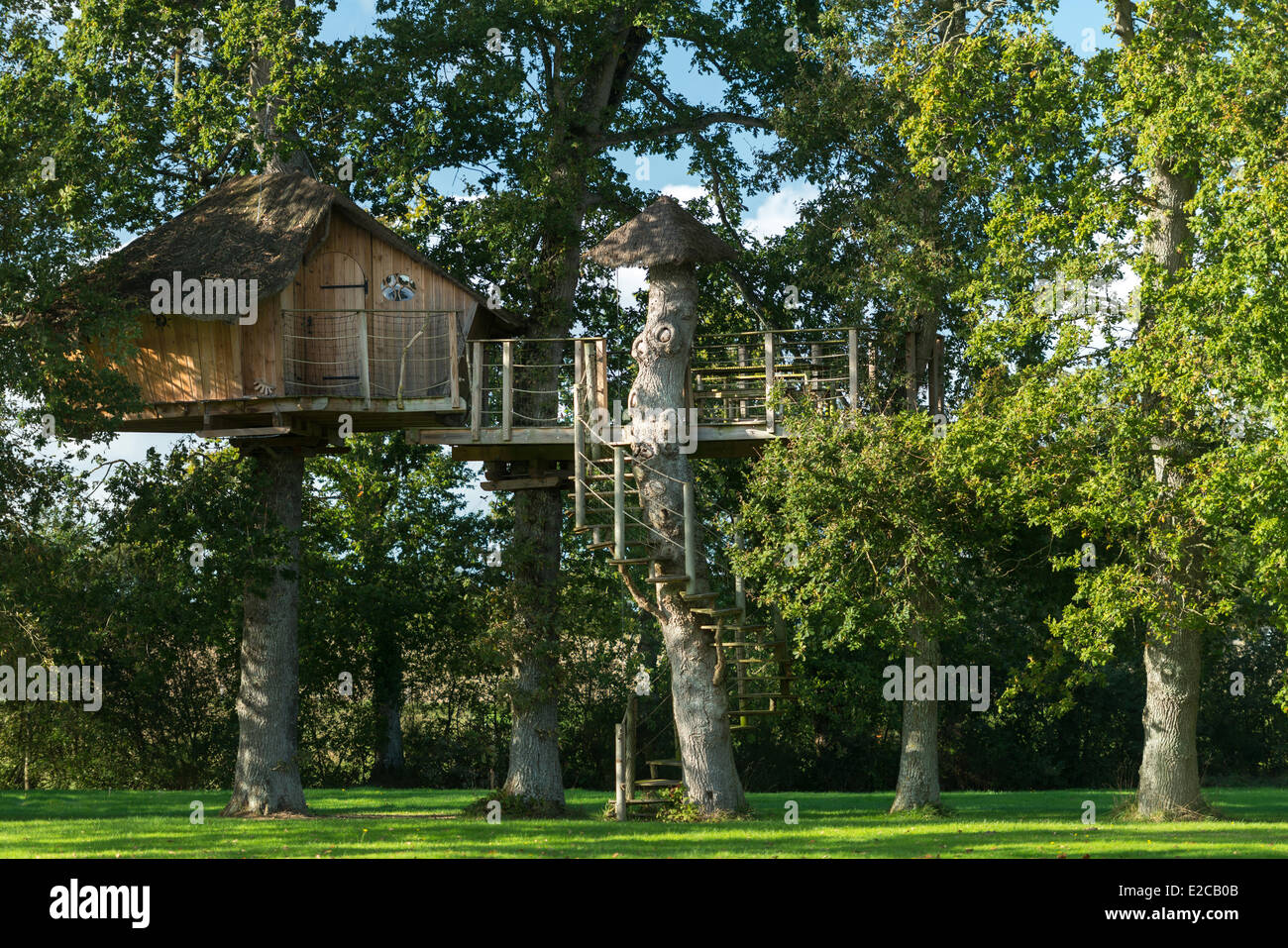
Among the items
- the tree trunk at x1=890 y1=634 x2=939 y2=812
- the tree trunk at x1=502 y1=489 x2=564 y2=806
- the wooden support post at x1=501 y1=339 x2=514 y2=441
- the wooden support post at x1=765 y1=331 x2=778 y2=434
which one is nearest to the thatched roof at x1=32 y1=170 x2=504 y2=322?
the wooden support post at x1=501 y1=339 x2=514 y2=441

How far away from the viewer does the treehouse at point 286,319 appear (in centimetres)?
2020

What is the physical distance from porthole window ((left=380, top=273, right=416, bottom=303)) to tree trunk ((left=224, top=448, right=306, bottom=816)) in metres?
3.01

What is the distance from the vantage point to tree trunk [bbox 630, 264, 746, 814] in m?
20.9

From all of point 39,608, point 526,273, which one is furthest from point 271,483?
point 526,273

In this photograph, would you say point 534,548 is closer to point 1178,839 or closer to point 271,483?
point 271,483

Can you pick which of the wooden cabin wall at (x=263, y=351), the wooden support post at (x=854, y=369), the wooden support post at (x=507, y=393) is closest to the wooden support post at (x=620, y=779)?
the wooden support post at (x=507, y=393)

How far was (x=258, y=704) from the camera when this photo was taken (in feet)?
73.1

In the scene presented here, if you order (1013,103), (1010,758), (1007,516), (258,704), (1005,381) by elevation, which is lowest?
(1010,758)

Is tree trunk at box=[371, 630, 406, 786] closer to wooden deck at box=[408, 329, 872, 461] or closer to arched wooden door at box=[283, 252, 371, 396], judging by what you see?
wooden deck at box=[408, 329, 872, 461]

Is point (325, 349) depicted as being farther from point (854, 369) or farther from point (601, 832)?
point (601, 832)

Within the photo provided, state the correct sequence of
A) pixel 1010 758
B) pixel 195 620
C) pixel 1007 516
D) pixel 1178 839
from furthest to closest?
pixel 1010 758, pixel 195 620, pixel 1007 516, pixel 1178 839

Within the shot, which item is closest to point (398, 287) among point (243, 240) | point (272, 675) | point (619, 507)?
point (243, 240)

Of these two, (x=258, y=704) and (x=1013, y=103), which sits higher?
(x=1013, y=103)

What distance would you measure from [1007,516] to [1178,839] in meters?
5.17
